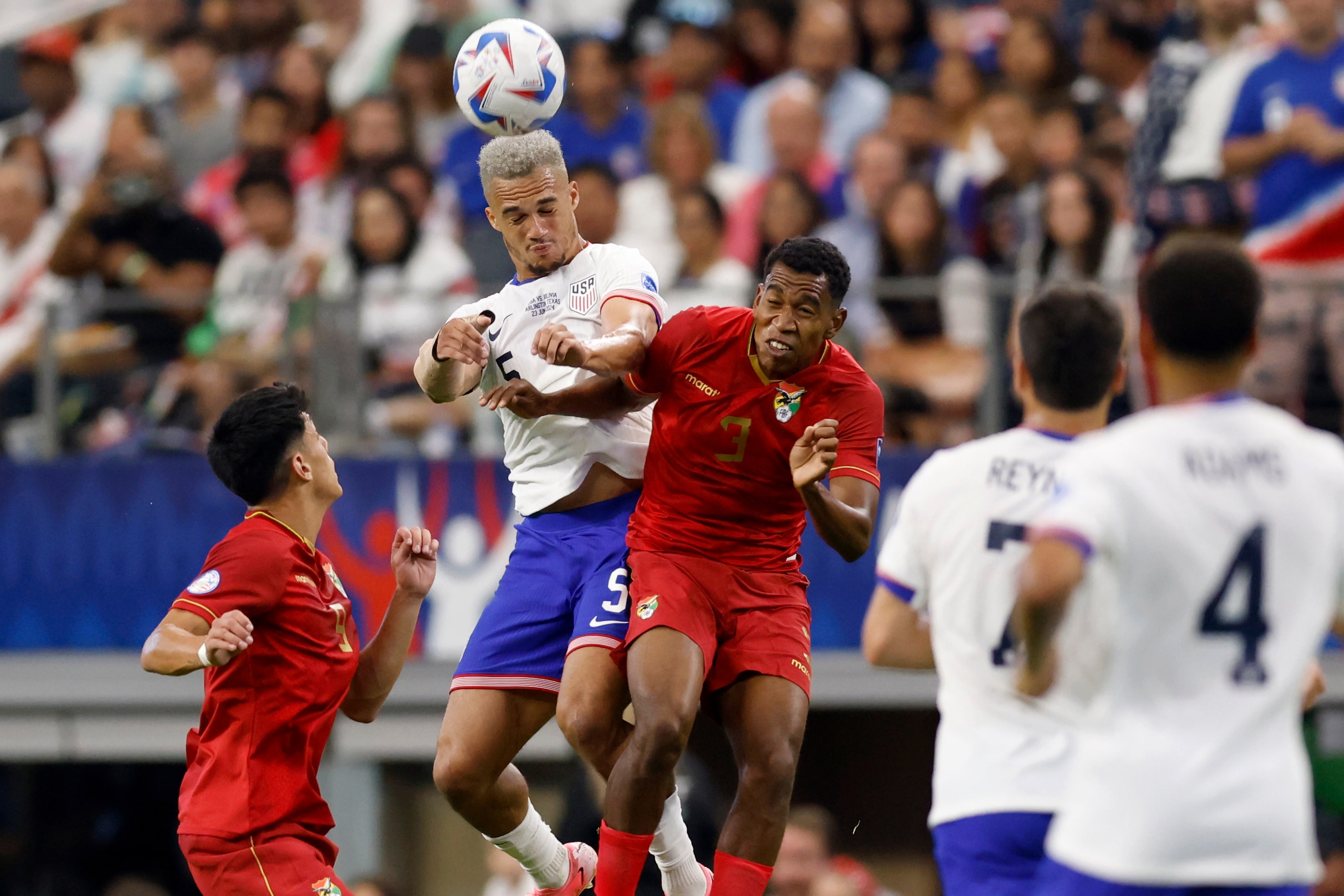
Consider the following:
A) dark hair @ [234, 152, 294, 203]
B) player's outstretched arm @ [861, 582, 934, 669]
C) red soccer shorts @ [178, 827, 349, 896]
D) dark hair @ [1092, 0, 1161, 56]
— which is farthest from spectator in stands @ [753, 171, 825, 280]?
player's outstretched arm @ [861, 582, 934, 669]

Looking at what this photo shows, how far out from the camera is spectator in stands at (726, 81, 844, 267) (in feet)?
34.0

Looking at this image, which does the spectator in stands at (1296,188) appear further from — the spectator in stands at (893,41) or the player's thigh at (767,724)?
the player's thigh at (767,724)

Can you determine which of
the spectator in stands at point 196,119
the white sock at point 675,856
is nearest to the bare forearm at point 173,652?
the white sock at point 675,856

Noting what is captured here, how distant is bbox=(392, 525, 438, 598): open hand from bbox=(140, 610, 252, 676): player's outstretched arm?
816 mm

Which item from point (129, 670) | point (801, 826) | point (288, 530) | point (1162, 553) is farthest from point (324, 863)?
point (129, 670)

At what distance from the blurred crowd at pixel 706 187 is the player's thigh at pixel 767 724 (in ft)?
12.6

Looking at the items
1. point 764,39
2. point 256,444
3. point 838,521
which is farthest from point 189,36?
point 838,521

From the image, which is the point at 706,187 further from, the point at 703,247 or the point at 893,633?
the point at 893,633

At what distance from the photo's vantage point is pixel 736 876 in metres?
5.51

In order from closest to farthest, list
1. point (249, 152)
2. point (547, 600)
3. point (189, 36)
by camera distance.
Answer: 1. point (547, 600)
2. point (249, 152)
3. point (189, 36)

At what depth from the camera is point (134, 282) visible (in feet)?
36.9

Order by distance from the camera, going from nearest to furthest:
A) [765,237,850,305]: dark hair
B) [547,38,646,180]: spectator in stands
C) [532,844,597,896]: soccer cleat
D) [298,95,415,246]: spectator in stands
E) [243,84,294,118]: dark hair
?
[765,237,850,305]: dark hair < [532,844,597,896]: soccer cleat < [298,95,415,246]: spectator in stands < [547,38,646,180]: spectator in stands < [243,84,294,118]: dark hair

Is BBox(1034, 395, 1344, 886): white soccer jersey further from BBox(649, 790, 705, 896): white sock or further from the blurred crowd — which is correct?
the blurred crowd

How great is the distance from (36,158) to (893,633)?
32.9 feet
